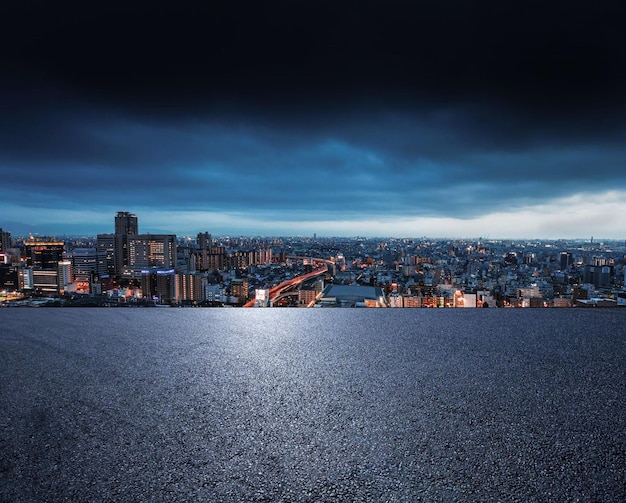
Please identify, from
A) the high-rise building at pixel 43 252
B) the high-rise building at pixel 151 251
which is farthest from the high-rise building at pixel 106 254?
the high-rise building at pixel 43 252

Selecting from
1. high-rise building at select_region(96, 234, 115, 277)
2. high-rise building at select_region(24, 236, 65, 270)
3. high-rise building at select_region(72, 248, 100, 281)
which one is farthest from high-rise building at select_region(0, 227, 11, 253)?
high-rise building at select_region(96, 234, 115, 277)

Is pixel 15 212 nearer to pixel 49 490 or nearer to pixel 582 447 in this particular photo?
pixel 49 490

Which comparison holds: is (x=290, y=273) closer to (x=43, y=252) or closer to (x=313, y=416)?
(x=43, y=252)

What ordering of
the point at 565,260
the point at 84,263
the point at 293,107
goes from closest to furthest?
the point at 84,263 → the point at 293,107 → the point at 565,260

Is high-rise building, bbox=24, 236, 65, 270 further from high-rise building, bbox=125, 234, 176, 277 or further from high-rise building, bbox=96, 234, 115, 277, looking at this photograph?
high-rise building, bbox=125, 234, 176, 277

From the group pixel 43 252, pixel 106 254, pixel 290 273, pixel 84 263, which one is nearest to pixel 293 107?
pixel 290 273

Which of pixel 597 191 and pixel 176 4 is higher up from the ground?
pixel 176 4

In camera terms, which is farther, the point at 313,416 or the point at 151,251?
the point at 151,251

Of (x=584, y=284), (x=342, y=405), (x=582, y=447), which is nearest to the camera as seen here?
(x=582, y=447)

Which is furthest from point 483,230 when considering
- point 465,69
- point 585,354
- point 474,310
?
point 585,354
